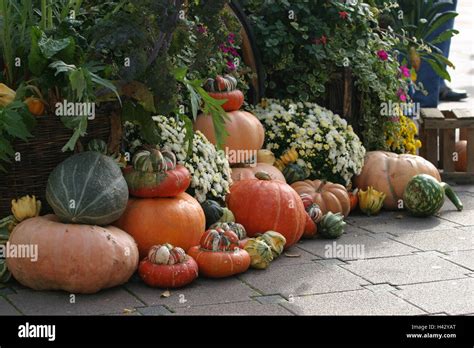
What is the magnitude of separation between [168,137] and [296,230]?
39.4 inches

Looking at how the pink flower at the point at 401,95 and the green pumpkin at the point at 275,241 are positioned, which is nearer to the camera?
the green pumpkin at the point at 275,241

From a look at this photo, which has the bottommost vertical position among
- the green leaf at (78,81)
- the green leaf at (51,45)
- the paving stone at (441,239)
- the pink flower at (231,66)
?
the paving stone at (441,239)

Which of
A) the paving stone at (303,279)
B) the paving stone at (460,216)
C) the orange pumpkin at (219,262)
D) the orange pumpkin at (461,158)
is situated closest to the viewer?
the paving stone at (303,279)

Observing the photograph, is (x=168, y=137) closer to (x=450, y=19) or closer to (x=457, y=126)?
(x=457, y=126)

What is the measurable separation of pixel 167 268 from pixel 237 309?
1.67 ft

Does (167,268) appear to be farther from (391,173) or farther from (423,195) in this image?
(391,173)

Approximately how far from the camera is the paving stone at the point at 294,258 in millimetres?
5605

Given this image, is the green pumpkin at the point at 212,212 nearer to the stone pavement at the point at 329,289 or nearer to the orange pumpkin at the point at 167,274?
the stone pavement at the point at 329,289

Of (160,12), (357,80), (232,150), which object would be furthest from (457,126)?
(160,12)

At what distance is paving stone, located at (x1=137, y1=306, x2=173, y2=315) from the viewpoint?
4684mm

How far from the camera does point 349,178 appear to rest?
698cm

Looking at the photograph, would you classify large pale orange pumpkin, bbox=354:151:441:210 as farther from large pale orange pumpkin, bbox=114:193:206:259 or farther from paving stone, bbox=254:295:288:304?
paving stone, bbox=254:295:288:304

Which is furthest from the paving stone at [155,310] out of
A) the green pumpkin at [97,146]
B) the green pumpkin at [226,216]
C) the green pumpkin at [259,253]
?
the green pumpkin at [226,216]

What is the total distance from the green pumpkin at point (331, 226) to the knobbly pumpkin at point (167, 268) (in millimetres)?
1225
